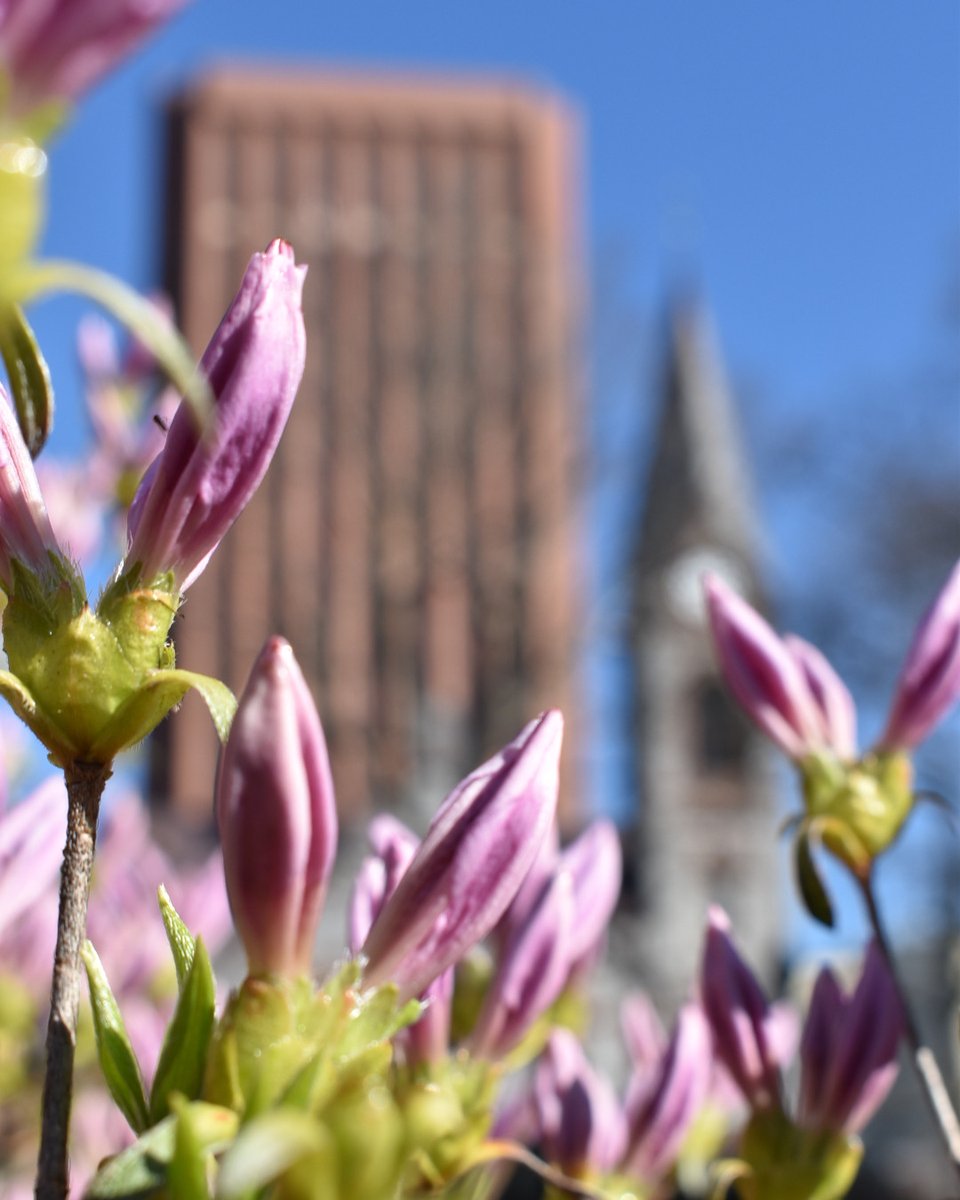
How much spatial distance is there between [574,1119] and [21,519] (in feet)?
1.99

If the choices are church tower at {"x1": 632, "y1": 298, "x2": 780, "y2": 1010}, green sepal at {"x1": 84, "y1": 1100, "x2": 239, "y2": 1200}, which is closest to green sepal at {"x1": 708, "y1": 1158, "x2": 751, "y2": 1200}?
green sepal at {"x1": 84, "y1": 1100, "x2": 239, "y2": 1200}

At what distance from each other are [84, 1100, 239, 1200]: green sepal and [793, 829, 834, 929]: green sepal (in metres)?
0.44

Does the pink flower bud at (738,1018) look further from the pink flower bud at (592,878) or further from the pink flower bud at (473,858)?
the pink flower bud at (473,858)

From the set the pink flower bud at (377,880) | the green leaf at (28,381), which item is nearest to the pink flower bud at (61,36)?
the green leaf at (28,381)

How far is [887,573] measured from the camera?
16469 millimetres

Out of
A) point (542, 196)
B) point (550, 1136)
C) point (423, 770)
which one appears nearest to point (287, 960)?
point (550, 1136)

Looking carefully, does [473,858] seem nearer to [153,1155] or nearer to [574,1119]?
[153,1155]

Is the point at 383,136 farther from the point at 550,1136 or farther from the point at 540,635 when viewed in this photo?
the point at 550,1136

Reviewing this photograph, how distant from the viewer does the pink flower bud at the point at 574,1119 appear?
108 centimetres

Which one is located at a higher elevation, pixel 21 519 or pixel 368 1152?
pixel 21 519

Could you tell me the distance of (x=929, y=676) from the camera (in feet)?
3.59

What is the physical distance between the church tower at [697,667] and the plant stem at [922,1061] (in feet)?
62.4

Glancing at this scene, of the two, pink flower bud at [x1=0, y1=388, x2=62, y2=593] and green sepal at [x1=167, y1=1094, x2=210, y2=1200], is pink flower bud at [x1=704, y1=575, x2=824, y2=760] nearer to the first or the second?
pink flower bud at [x1=0, y1=388, x2=62, y2=593]

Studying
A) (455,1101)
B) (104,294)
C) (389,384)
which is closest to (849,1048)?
Result: (455,1101)
